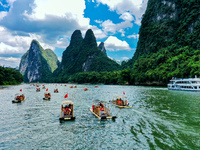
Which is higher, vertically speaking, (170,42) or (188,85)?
(170,42)

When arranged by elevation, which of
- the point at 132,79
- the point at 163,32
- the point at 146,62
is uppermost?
the point at 163,32

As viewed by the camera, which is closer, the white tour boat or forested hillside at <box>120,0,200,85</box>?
the white tour boat

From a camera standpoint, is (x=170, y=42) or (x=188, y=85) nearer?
(x=188, y=85)

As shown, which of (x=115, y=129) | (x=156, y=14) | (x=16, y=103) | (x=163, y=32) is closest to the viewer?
(x=115, y=129)

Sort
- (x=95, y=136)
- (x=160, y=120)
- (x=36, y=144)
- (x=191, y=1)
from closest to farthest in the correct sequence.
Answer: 1. (x=36, y=144)
2. (x=95, y=136)
3. (x=160, y=120)
4. (x=191, y=1)

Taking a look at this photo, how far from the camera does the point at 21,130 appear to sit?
1922 cm

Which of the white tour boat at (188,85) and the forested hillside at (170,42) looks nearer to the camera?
the white tour boat at (188,85)

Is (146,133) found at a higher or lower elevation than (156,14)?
lower

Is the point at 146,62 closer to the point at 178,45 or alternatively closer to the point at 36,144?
the point at 178,45

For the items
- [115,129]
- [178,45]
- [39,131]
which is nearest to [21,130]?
[39,131]

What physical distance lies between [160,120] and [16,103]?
1424 inches

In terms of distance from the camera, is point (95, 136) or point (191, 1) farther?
point (191, 1)

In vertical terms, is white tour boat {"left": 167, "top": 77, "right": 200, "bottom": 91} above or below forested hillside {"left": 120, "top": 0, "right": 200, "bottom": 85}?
below

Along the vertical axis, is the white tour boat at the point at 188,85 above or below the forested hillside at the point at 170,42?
below
